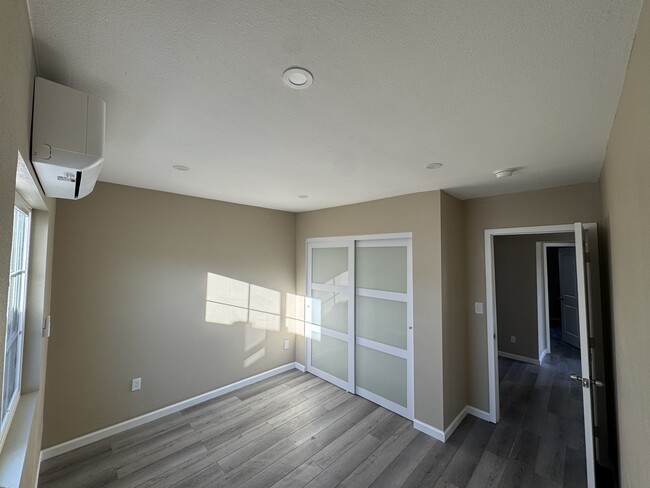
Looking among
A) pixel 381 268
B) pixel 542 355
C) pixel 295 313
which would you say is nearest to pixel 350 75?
pixel 381 268

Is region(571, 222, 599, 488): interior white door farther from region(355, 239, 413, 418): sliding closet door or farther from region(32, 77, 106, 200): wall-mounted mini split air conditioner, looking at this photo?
region(32, 77, 106, 200): wall-mounted mini split air conditioner

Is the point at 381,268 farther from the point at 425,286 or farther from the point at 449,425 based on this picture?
the point at 449,425

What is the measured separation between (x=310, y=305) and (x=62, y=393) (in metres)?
2.78

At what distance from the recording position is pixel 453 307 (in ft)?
9.42

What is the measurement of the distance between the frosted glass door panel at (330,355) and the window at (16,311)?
3017 millimetres

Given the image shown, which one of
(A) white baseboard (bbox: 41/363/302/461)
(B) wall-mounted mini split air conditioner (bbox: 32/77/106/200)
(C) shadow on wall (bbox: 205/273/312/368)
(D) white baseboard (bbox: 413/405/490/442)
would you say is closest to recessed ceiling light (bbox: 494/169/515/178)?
(D) white baseboard (bbox: 413/405/490/442)

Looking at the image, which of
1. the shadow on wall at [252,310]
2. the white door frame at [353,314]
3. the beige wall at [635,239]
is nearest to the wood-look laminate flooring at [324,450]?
the white door frame at [353,314]

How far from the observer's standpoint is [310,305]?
4156 millimetres

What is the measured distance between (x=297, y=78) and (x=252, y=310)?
325cm

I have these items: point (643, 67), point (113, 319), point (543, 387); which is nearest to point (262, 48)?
point (643, 67)

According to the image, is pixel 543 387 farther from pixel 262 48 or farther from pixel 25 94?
pixel 25 94

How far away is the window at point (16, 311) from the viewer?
1394 mm

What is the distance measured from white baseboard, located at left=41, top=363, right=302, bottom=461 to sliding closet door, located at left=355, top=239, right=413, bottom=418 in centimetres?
149

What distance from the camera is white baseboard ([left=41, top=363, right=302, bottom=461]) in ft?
7.76
